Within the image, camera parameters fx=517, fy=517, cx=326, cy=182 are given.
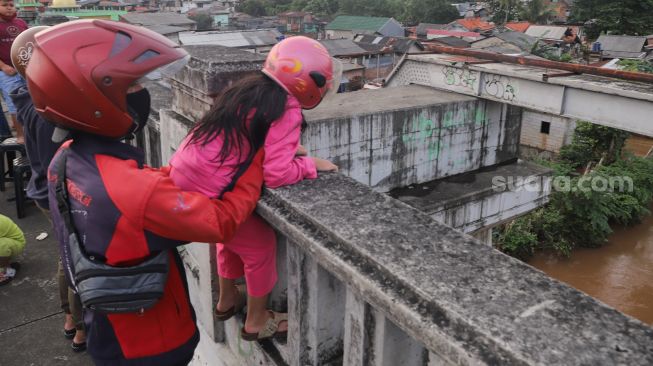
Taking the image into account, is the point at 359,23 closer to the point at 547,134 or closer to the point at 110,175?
the point at 547,134

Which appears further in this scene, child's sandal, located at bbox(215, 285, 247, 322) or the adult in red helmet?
child's sandal, located at bbox(215, 285, 247, 322)

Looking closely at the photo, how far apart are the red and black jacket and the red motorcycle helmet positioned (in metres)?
0.11

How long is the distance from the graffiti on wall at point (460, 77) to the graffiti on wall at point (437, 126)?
0.58 metres

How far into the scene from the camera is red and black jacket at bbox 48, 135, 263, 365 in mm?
1671

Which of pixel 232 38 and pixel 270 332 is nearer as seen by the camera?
pixel 270 332

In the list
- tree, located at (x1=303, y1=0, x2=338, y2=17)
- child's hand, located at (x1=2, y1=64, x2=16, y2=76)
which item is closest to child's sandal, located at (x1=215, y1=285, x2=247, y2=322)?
child's hand, located at (x1=2, y1=64, x2=16, y2=76)

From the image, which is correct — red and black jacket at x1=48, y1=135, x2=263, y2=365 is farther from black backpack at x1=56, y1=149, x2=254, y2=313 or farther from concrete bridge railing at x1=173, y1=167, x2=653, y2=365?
concrete bridge railing at x1=173, y1=167, x2=653, y2=365

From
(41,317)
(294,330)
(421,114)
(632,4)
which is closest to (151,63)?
(294,330)

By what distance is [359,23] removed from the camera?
1854 inches

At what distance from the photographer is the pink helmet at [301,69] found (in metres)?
2.23

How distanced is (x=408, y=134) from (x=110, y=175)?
675cm

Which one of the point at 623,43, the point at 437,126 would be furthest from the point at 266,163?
the point at 623,43

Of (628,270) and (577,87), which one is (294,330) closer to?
(577,87)

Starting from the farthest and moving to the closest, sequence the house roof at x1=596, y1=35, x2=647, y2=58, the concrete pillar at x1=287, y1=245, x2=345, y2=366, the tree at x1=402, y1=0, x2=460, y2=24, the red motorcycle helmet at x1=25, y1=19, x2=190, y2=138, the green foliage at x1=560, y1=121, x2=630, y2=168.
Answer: the tree at x1=402, y1=0, x2=460, y2=24
the house roof at x1=596, y1=35, x2=647, y2=58
the green foliage at x1=560, y1=121, x2=630, y2=168
the concrete pillar at x1=287, y1=245, x2=345, y2=366
the red motorcycle helmet at x1=25, y1=19, x2=190, y2=138
